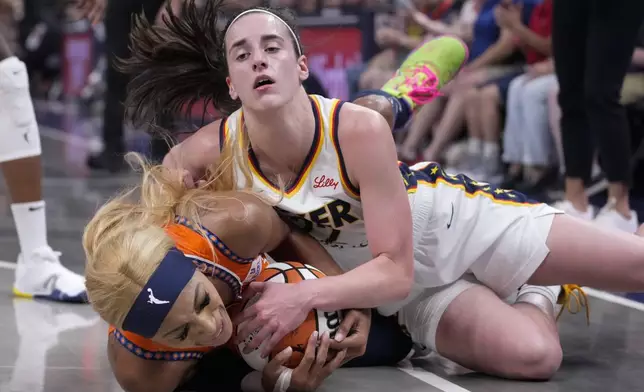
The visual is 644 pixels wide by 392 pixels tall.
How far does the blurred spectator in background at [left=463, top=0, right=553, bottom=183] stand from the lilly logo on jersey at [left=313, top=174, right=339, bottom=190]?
3.84 meters

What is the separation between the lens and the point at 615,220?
5004 mm

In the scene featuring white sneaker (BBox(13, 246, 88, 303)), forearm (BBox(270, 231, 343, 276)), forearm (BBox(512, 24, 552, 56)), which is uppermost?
forearm (BBox(270, 231, 343, 276))

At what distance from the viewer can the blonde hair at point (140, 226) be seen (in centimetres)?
234

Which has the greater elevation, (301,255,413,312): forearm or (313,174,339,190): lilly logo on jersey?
(313,174,339,190): lilly logo on jersey

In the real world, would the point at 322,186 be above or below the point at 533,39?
above

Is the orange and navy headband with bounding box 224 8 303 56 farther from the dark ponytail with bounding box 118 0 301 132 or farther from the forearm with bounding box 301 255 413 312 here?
the forearm with bounding box 301 255 413 312

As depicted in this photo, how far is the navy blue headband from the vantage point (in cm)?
232

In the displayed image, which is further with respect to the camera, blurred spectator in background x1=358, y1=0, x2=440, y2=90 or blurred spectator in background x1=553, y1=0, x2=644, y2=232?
blurred spectator in background x1=358, y1=0, x2=440, y2=90

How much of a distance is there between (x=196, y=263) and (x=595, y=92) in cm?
309

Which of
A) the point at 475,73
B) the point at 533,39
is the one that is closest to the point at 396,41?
the point at 475,73

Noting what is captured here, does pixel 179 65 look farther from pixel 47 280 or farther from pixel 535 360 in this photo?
pixel 535 360

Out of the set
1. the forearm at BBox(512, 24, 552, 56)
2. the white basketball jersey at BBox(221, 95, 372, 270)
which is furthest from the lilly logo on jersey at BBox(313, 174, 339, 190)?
the forearm at BBox(512, 24, 552, 56)

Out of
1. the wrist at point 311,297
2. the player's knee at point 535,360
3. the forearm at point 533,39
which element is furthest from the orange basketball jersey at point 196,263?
the forearm at point 533,39

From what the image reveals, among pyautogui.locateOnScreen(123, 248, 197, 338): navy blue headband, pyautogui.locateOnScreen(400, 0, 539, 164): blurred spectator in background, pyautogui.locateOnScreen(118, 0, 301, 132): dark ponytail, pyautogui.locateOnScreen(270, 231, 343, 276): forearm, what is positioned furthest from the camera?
pyautogui.locateOnScreen(400, 0, 539, 164): blurred spectator in background
